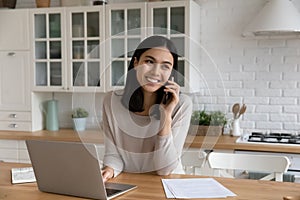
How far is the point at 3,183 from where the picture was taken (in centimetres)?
152

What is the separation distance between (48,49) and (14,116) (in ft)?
2.13

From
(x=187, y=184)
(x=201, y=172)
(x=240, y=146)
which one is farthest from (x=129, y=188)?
(x=240, y=146)

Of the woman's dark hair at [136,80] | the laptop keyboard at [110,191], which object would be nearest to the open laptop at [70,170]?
the laptop keyboard at [110,191]

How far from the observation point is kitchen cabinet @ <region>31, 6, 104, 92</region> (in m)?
3.27

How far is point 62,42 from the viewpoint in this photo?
333cm

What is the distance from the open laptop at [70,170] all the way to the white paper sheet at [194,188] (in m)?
0.15

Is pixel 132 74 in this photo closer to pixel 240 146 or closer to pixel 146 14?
pixel 240 146

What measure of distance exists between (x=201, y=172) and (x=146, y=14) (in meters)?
1.52

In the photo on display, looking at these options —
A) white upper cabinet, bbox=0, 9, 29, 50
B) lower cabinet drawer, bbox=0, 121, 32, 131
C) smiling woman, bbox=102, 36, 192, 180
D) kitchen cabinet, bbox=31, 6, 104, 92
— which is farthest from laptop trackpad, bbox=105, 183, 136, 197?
white upper cabinet, bbox=0, 9, 29, 50

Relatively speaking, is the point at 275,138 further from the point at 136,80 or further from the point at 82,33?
the point at 136,80

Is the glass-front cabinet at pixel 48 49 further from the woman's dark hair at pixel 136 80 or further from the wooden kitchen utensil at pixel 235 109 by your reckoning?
the woman's dark hair at pixel 136 80

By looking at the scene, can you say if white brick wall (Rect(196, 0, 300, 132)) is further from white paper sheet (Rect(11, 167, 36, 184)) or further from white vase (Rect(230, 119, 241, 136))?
white paper sheet (Rect(11, 167, 36, 184))

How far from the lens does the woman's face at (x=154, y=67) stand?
1.27 metres

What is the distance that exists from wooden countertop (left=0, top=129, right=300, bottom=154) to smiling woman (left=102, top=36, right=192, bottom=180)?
0.17ft
